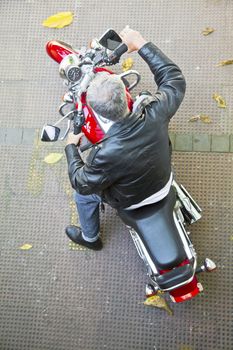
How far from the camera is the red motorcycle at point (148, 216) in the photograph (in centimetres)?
272

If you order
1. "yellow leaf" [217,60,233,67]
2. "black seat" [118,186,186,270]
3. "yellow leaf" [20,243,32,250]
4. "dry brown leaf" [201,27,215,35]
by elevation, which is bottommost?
"yellow leaf" [20,243,32,250]

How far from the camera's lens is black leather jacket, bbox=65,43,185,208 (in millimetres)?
2385

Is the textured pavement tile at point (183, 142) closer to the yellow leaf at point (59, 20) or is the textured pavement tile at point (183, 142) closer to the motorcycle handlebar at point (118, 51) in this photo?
the motorcycle handlebar at point (118, 51)

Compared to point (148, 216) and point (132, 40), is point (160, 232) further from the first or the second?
point (132, 40)

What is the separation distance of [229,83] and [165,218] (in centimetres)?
154

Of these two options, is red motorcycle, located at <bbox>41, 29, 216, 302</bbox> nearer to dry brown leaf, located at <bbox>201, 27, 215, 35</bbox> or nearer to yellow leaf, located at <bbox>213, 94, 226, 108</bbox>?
yellow leaf, located at <bbox>213, 94, 226, 108</bbox>

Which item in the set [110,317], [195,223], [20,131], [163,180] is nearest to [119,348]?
[110,317]

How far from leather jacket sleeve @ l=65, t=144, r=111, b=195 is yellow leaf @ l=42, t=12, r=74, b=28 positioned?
171cm

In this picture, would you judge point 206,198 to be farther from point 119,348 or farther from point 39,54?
point 39,54

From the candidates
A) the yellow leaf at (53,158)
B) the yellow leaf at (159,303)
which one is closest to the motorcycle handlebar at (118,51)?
the yellow leaf at (53,158)

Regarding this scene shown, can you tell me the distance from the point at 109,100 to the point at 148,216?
81 centimetres

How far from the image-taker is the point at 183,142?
3.72 m

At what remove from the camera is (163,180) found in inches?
106

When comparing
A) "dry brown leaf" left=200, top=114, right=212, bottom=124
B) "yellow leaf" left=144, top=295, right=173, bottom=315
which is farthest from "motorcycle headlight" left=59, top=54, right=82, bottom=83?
"yellow leaf" left=144, top=295, right=173, bottom=315
